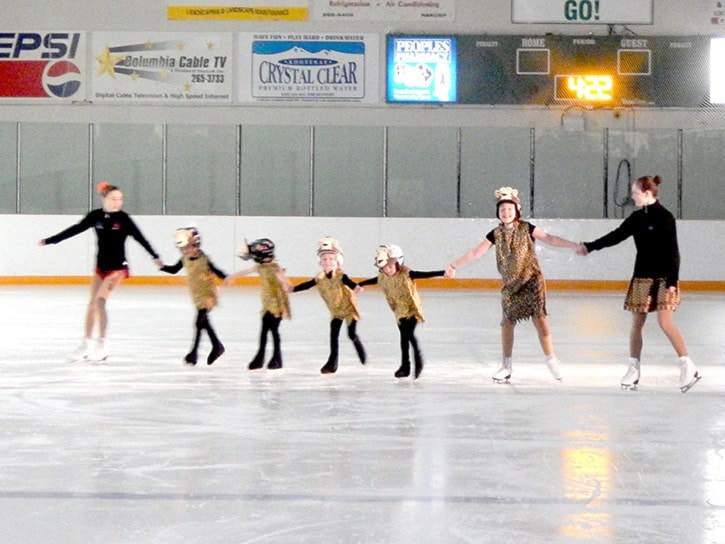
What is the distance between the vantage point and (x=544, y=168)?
65.3 feet

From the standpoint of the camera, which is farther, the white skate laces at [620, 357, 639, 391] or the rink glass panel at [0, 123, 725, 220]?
the rink glass panel at [0, 123, 725, 220]

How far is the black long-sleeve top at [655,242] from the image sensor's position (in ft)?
24.0

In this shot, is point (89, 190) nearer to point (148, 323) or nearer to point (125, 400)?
point (148, 323)

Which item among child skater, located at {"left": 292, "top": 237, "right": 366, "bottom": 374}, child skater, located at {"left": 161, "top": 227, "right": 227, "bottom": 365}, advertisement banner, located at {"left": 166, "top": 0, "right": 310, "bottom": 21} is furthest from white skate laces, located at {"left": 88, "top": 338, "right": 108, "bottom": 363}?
advertisement banner, located at {"left": 166, "top": 0, "right": 310, "bottom": 21}

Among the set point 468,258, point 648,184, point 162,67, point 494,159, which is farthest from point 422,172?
point 648,184

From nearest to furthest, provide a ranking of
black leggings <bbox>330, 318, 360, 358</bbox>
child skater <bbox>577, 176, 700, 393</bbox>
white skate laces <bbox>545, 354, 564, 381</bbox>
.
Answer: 1. child skater <bbox>577, 176, 700, 393</bbox>
2. white skate laces <bbox>545, 354, 564, 381</bbox>
3. black leggings <bbox>330, 318, 360, 358</bbox>

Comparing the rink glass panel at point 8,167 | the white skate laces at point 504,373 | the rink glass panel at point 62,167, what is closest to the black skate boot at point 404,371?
the white skate laces at point 504,373

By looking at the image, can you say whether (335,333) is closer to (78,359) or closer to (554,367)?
(554,367)

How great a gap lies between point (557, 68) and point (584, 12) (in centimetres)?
104

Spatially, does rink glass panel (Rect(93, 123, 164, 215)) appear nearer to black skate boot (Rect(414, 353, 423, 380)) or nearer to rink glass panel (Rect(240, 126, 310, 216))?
rink glass panel (Rect(240, 126, 310, 216))

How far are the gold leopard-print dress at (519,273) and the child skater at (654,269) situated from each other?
50 centimetres

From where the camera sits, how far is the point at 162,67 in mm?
20062

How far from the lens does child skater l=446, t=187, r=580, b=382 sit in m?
7.62

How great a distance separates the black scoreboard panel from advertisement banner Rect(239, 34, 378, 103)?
1.50 m
